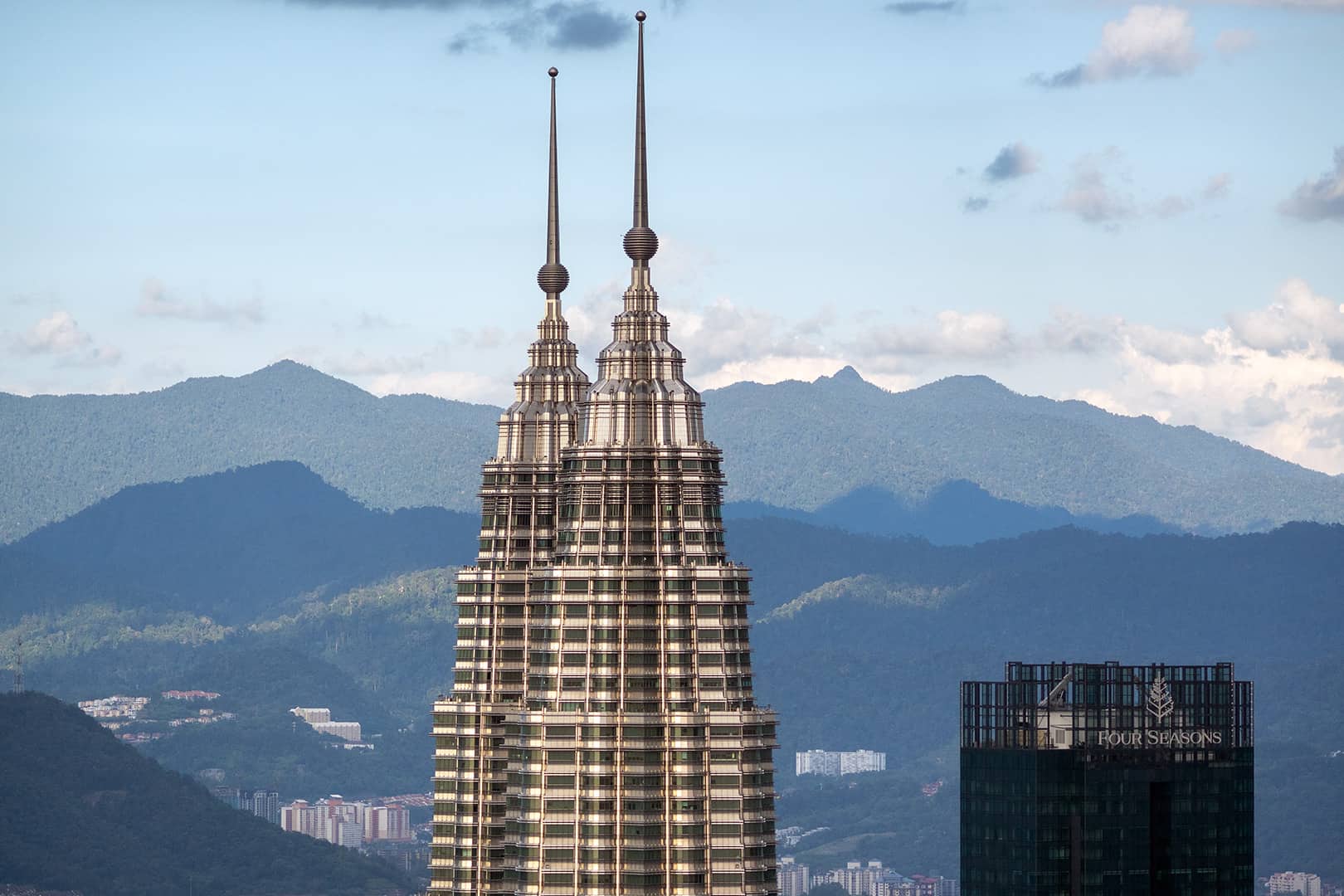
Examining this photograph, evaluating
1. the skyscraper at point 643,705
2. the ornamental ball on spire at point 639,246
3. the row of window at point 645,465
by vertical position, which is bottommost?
the skyscraper at point 643,705

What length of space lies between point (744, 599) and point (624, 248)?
77.2ft

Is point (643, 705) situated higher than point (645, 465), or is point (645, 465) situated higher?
point (645, 465)

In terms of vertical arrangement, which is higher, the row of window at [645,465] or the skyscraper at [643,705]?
the row of window at [645,465]

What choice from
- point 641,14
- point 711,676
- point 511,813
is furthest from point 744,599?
point 641,14

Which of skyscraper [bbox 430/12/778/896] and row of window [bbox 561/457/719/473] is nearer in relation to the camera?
skyscraper [bbox 430/12/778/896]

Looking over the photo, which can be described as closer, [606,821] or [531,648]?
[606,821]

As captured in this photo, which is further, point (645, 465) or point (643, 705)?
point (645, 465)

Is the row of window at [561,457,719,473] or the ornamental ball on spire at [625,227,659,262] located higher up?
the ornamental ball on spire at [625,227,659,262]

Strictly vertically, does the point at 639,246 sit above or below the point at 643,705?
above

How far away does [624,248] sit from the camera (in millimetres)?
199000

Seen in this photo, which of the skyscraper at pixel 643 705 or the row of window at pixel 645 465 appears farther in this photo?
the row of window at pixel 645 465

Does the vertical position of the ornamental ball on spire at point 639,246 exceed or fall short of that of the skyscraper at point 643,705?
it exceeds it

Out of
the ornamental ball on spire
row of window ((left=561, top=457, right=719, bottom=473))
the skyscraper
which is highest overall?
the ornamental ball on spire

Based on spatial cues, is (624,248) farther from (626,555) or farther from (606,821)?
(606,821)
